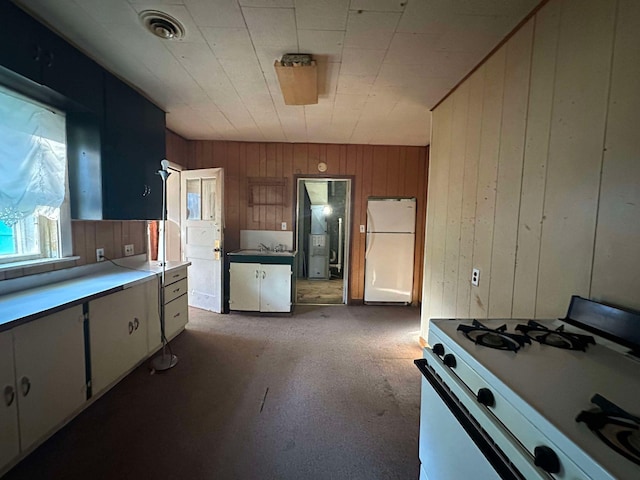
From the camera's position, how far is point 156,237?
474 centimetres

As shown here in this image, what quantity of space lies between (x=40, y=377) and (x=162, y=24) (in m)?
2.13

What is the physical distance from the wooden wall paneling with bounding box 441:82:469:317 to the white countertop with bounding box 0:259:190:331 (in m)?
2.58

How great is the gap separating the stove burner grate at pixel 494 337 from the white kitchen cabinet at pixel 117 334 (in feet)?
7.37

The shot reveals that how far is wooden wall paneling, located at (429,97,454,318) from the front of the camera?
8.56 feet

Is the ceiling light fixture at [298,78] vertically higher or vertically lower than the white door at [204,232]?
higher

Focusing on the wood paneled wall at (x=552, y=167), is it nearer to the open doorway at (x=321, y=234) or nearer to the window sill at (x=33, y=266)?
the window sill at (x=33, y=266)

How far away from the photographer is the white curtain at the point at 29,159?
5.78 ft

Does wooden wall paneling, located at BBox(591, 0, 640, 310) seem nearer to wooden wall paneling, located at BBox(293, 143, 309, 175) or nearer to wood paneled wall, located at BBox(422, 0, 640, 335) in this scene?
wood paneled wall, located at BBox(422, 0, 640, 335)

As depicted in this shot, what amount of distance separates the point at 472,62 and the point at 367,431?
261 cm

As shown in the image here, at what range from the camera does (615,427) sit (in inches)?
24.0

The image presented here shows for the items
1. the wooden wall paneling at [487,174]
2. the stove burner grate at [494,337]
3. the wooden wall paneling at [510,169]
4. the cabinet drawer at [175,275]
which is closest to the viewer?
the stove burner grate at [494,337]

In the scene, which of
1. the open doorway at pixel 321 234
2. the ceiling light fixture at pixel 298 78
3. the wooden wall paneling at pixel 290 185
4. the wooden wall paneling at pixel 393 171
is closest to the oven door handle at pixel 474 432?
the ceiling light fixture at pixel 298 78

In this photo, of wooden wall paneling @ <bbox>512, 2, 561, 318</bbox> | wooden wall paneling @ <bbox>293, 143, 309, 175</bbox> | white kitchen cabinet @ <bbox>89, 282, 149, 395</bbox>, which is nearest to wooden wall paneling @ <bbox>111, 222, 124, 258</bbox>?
white kitchen cabinet @ <bbox>89, 282, 149, 395</bbox>

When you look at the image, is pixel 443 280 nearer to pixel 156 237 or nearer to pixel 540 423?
pixel 540 423
